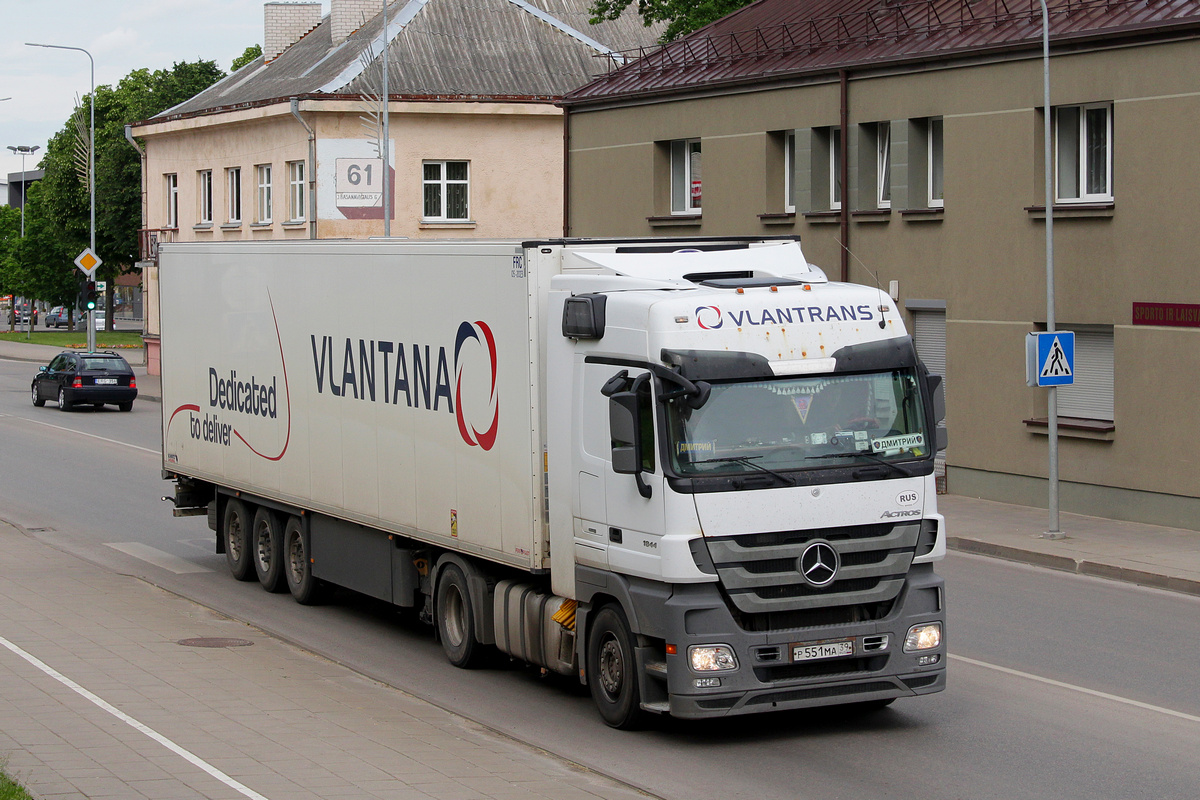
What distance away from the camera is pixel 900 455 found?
962cm

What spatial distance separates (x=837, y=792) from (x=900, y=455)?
2274mm

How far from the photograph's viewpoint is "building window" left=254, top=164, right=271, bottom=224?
149ft

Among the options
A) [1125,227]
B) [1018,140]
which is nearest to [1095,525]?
[1125,227]

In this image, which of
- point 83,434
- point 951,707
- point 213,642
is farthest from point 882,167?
point 83,434

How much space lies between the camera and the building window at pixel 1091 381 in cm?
2042

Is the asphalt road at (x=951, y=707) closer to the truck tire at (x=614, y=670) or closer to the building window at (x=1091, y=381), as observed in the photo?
the truck tire at (x=614, y=670)

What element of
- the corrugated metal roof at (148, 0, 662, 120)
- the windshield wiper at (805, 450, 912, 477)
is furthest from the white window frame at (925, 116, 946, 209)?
the corrugated metal roof at (148, 0, 662, 120)

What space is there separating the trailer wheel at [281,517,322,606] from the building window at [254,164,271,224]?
3183 centimetres

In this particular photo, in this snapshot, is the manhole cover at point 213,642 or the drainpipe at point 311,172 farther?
the drainpipe at point 311,172

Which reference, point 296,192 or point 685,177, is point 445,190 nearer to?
point 296,192

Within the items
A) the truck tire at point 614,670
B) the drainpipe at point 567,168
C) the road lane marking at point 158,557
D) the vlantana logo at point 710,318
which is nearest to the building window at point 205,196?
the drainpipe at point 567,168

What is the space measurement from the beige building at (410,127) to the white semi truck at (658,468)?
27.4 metres

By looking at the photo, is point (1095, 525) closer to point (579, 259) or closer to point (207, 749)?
point (579, 259)

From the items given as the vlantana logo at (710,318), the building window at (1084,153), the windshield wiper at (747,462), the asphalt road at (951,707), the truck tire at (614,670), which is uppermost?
the building window at (1084,153)
